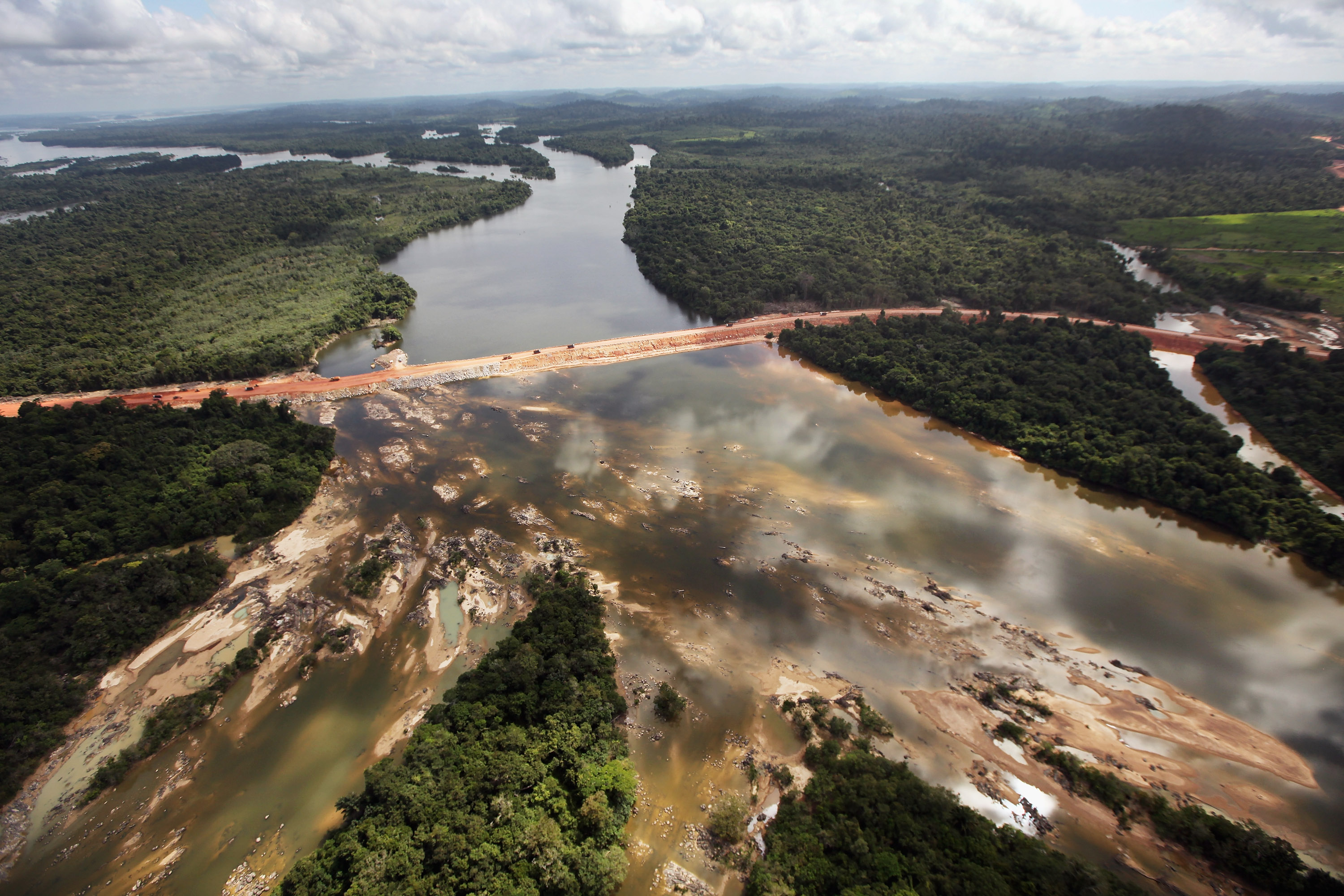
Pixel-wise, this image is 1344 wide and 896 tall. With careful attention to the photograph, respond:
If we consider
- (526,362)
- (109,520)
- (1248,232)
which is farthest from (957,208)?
(109,520)

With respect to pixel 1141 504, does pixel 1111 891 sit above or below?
above

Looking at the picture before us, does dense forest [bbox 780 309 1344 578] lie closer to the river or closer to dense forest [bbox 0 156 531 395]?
the river

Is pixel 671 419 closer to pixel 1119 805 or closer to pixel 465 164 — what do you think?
pixel 1119 805

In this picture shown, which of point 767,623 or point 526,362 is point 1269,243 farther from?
point 526,362

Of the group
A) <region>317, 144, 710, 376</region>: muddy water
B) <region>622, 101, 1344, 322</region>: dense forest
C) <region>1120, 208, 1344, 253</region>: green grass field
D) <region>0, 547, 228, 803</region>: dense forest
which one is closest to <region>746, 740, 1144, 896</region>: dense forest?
<region>0, 547, 228, 803</region>: dense forest

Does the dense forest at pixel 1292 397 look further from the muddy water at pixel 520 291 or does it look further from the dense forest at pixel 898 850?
the muddy water at pixel 520 291

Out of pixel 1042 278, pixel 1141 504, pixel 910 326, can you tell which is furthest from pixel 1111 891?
pixel 1042 278
